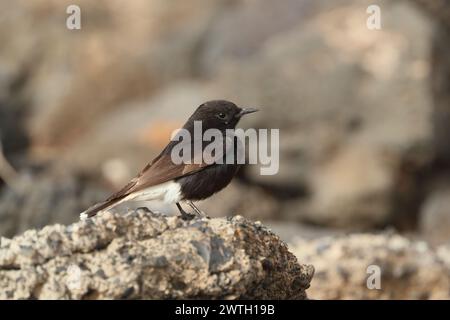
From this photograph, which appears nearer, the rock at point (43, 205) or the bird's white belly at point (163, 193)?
the bird's white belly at point (163, 193)

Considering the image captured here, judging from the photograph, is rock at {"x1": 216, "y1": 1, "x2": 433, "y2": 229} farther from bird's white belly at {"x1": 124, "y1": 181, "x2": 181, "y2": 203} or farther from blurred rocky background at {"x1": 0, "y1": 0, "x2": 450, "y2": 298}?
bird's white belly at {"x1": 124, "y1": 181, "x2": 181, "y2": 203}

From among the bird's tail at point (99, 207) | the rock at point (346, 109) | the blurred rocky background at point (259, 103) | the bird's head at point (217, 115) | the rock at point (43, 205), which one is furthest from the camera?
the rock at point (346, 109)

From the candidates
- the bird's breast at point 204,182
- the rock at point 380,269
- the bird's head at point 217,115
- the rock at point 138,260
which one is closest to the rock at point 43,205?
the rock at point 380,269

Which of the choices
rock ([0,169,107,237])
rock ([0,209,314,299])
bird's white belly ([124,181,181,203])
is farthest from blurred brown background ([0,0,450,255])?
rock ([0,209,314,299])

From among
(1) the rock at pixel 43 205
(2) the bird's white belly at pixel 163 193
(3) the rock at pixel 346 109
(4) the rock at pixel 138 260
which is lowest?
(4) the rock at pixel 138 260

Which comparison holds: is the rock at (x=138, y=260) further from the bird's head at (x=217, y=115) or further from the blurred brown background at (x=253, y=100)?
the blurred brown background at (x=253, y=100)

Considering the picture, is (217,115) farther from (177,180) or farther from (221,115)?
(177,180)

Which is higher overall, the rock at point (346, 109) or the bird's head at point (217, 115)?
the rock at point (346, 109)
